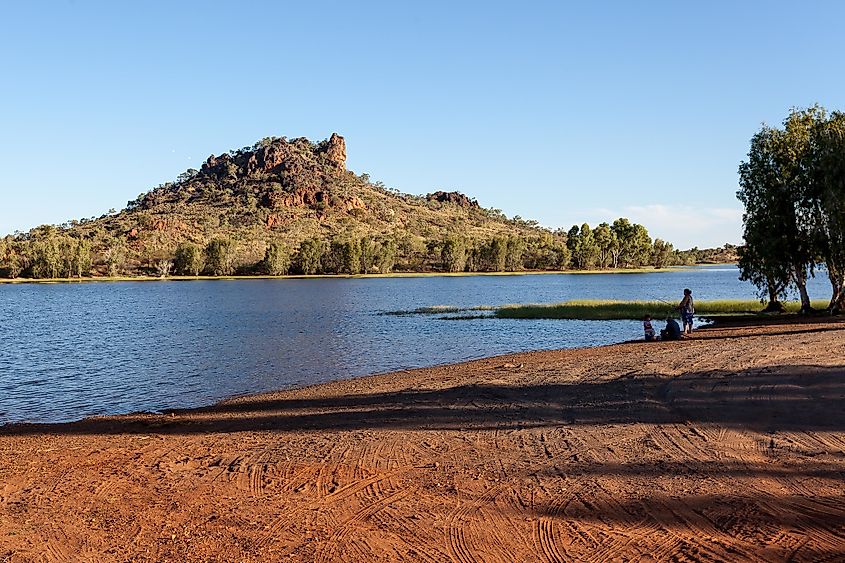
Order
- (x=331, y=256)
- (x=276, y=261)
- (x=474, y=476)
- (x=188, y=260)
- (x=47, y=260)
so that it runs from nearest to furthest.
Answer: (x=474, y=476)
(x=47, y=260)
(x=188, y=260)
(x=276, y=261)
(x=331, y=256)

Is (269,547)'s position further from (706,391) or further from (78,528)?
(706,391)

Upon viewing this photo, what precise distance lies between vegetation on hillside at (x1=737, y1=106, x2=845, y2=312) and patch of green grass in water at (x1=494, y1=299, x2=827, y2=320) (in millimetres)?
5693

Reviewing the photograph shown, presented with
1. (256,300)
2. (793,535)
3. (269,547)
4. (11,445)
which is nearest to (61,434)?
(11,445)

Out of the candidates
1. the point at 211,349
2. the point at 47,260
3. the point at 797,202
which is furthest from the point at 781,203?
the point at 47,260

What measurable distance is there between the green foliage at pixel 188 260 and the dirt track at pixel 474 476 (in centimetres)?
15030

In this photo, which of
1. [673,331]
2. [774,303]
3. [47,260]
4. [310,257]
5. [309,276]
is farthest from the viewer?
[310,257]

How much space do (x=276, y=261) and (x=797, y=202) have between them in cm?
13743

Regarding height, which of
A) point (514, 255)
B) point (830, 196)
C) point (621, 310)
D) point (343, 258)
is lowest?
point (621, 310)

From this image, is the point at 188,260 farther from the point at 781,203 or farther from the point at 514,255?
the point at 781,203

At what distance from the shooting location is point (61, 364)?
31359 mm

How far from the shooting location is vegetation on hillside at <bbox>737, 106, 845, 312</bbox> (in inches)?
1364

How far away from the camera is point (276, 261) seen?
536 feet

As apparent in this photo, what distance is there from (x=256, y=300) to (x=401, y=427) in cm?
6982

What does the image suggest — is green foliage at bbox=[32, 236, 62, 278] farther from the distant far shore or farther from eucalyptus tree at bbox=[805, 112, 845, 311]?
eucalyptus tree at bbox=[805, 112, 845, 311]
